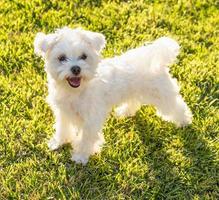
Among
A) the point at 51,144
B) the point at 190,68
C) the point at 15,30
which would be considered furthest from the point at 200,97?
the point at 15,30

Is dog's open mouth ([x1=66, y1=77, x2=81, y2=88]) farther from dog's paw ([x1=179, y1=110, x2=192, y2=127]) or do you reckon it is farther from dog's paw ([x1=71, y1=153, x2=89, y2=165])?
dog's paw ([x1=179, y1=110, x2=192, y2=127])

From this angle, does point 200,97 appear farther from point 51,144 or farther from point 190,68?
point 51,144

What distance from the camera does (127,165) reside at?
5250mm

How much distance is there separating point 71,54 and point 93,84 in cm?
43

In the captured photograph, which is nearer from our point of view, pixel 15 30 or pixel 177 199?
pixel 177 199

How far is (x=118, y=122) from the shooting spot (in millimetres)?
5734

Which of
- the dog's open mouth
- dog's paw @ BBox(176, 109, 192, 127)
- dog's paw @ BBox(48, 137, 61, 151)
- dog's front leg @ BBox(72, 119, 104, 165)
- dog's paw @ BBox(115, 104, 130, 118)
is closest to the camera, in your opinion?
the dog's open mouth

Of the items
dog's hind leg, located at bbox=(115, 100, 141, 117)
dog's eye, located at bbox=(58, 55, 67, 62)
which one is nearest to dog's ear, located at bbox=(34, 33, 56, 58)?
dog's eye, located at bbox=(58, 55, 67, 62)

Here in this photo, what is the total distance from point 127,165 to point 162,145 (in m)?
0.49

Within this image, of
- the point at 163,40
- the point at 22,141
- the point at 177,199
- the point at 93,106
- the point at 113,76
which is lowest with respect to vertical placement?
the point at 177,199

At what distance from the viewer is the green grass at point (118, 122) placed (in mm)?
5113

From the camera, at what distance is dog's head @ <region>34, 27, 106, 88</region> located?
15.1 feet

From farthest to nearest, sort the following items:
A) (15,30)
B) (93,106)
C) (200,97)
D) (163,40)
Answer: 1. (15,30)
2. (200,97)
3. (163,40)
4. (93,106)

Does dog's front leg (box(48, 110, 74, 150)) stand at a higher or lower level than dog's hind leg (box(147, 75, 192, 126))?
lower
